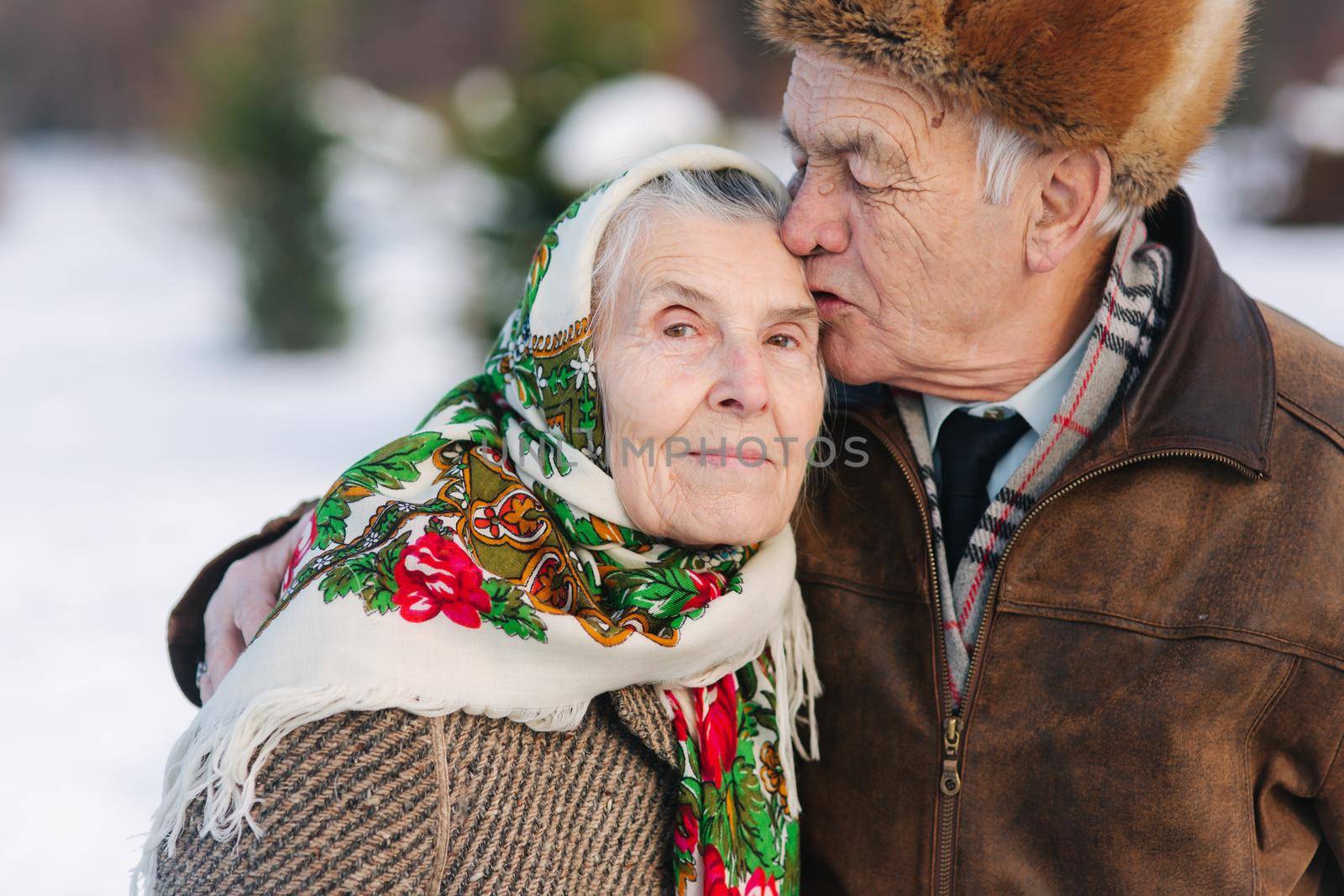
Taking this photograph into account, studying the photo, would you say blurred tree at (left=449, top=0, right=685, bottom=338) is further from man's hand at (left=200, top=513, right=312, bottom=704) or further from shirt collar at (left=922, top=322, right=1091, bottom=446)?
shirt collar at (left=922, top=322, right=1091, bottom=446)

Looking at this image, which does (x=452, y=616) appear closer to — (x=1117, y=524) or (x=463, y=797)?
(x=463, y=797)

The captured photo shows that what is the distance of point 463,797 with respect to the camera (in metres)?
1.66

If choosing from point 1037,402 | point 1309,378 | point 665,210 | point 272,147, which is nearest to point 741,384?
point 665,210

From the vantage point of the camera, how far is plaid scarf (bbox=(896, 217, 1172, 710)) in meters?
2.06

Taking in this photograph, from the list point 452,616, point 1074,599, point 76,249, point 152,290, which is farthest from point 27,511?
point 76,249

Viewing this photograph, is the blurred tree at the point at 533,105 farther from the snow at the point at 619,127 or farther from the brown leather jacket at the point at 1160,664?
the brown leather jacket at the point at 1160,664

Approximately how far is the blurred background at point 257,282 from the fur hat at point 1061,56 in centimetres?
20

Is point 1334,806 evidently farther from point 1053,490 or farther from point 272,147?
point 272,147

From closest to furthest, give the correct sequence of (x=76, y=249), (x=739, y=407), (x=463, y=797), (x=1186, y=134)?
(x=463, y=797), (x=739, y=407), (x=1186, y=134), (x=76, y=249)

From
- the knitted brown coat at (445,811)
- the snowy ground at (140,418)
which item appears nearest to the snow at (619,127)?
the snowy ground at (140,418)

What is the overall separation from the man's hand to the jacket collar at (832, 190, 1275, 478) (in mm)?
1532

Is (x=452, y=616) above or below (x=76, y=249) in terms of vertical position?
above

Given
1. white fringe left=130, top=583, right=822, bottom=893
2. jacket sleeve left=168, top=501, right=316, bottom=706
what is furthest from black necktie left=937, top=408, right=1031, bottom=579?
jacket sleeve left=168, top=501, right=316, bottom=706

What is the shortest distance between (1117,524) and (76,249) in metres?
16.9
